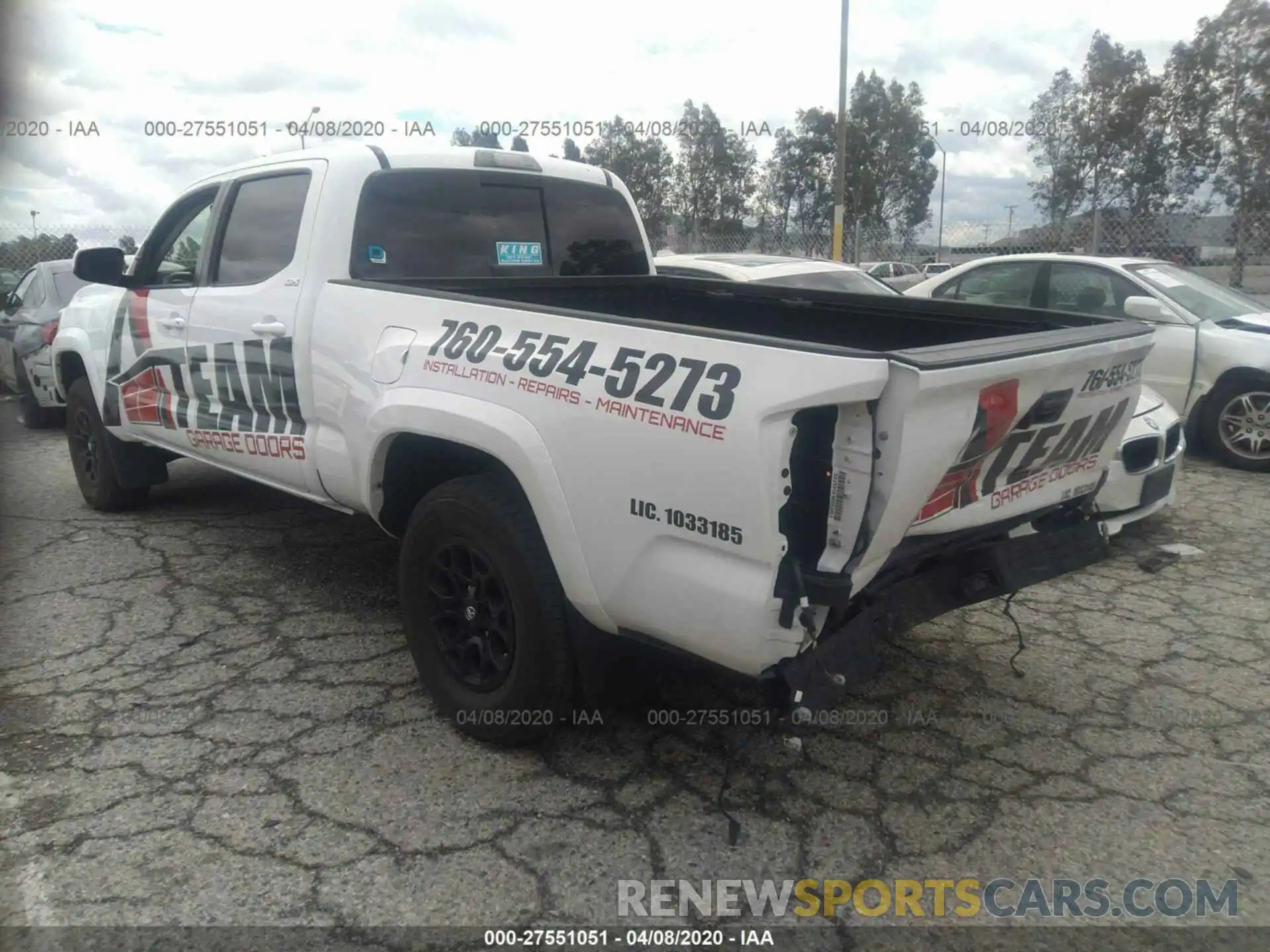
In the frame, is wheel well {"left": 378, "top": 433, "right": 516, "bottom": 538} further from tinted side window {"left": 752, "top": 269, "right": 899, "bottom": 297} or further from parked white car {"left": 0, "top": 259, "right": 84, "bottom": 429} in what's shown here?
parked white car {"left": 0, "top": 259, "right": 84, "bottom": 429}

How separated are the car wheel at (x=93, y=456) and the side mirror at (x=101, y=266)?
2.93 feet

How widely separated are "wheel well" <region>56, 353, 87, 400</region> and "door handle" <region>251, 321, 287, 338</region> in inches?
95.0

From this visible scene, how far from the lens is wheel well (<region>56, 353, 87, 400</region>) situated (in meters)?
5.93

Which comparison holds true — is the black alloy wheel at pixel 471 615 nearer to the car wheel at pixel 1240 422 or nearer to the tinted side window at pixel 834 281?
the tinted side window at pixel 834 281

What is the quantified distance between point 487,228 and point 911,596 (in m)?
2.57

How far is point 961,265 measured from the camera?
8.52 metres

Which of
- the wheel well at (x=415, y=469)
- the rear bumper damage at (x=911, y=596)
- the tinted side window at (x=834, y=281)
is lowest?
the rear bumper damage at (x=911, y=596)

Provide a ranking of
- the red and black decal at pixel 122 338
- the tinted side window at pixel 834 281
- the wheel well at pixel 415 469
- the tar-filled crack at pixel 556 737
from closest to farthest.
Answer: the tar-filled crack at pixel 556 737 → the wheel well at pixel 415 469 → the red and black decal at pixel 122 338 → the tinted side window at pixel 834 281

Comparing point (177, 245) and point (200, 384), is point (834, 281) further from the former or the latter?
point (200, 384)

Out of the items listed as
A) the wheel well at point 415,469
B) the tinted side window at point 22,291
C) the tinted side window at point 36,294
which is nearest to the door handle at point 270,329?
the wheel well at point 415,469

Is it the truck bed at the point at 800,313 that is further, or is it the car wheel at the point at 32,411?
the car wheel at the point at 32,411

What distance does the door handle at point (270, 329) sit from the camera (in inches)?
155

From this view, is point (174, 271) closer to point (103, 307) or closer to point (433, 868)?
point (103, 307)

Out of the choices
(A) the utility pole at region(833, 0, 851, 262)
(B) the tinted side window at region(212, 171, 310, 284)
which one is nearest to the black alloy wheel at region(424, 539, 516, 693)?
(B) the tinted side window at region(212, 171, 310, 284)
